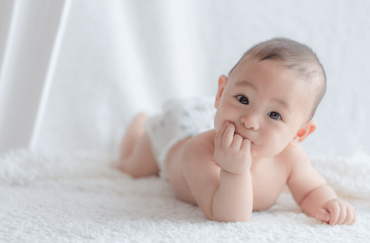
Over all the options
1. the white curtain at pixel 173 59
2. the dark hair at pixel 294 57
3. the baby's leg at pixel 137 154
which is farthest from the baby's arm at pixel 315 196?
the baby's leg at pixel 137 154

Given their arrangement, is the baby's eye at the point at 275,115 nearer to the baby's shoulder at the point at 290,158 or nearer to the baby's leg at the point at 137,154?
the baby's shoulder at the point at 290,158

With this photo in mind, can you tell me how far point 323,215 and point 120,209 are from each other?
19.1 inches

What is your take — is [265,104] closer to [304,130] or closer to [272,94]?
[272,94]

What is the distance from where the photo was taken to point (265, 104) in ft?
2.39

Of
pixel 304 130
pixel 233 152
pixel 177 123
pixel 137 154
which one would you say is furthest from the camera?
pixel 137 154

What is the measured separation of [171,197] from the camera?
1.00 m

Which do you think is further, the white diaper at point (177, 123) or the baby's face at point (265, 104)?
the white diaper at point (177, 123)

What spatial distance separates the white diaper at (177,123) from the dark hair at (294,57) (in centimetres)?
39

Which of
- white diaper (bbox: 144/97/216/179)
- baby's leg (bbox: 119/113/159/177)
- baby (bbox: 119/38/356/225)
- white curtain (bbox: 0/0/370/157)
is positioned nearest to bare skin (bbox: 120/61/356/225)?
baby (bbox: 119/38/356/225)

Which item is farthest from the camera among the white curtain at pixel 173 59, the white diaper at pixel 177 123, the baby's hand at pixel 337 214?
the white curtain at pixel 173 59

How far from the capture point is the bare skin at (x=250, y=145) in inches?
28.8

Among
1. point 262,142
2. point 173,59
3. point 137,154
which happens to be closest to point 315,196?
point 262,142

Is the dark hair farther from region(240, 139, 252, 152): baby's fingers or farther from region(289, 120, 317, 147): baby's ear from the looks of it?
region(240, 139, 252, 152): baby's fingers

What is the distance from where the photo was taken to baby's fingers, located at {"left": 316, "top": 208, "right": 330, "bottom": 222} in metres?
0.80
